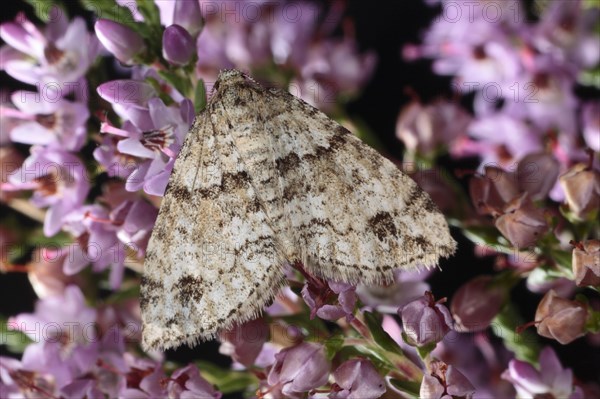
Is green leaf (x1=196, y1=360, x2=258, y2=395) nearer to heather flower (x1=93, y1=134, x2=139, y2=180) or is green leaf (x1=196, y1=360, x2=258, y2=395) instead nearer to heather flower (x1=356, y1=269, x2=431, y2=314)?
heather flower (x1=356, y1=269, x2=431, y2=314)

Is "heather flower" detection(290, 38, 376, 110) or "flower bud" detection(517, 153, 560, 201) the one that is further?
"heather flower" detection(290, 38, 376, 110)

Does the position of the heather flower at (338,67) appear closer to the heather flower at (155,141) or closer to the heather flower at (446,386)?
the heather flower at (155,141)

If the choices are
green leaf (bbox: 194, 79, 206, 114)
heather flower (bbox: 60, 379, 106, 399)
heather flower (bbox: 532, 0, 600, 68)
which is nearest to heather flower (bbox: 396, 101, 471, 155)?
heather flower (bbox: 532, 0, 600, 68)

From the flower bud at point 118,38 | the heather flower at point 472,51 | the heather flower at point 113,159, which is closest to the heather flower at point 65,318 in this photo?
the heather flower at point 113,159

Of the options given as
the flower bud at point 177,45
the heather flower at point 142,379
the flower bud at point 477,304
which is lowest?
the heather flower at point 142,379

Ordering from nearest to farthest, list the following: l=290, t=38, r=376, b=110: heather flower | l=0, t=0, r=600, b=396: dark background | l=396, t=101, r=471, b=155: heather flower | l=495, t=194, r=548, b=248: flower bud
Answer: l=495, t=194, r=548, b=248: flower bud, l=396, t=101, r=471, b=155: heather flower, l=290, t=38, r=376, b=110: heather flower, l=0, t=0, r=600, b=396: dark background
